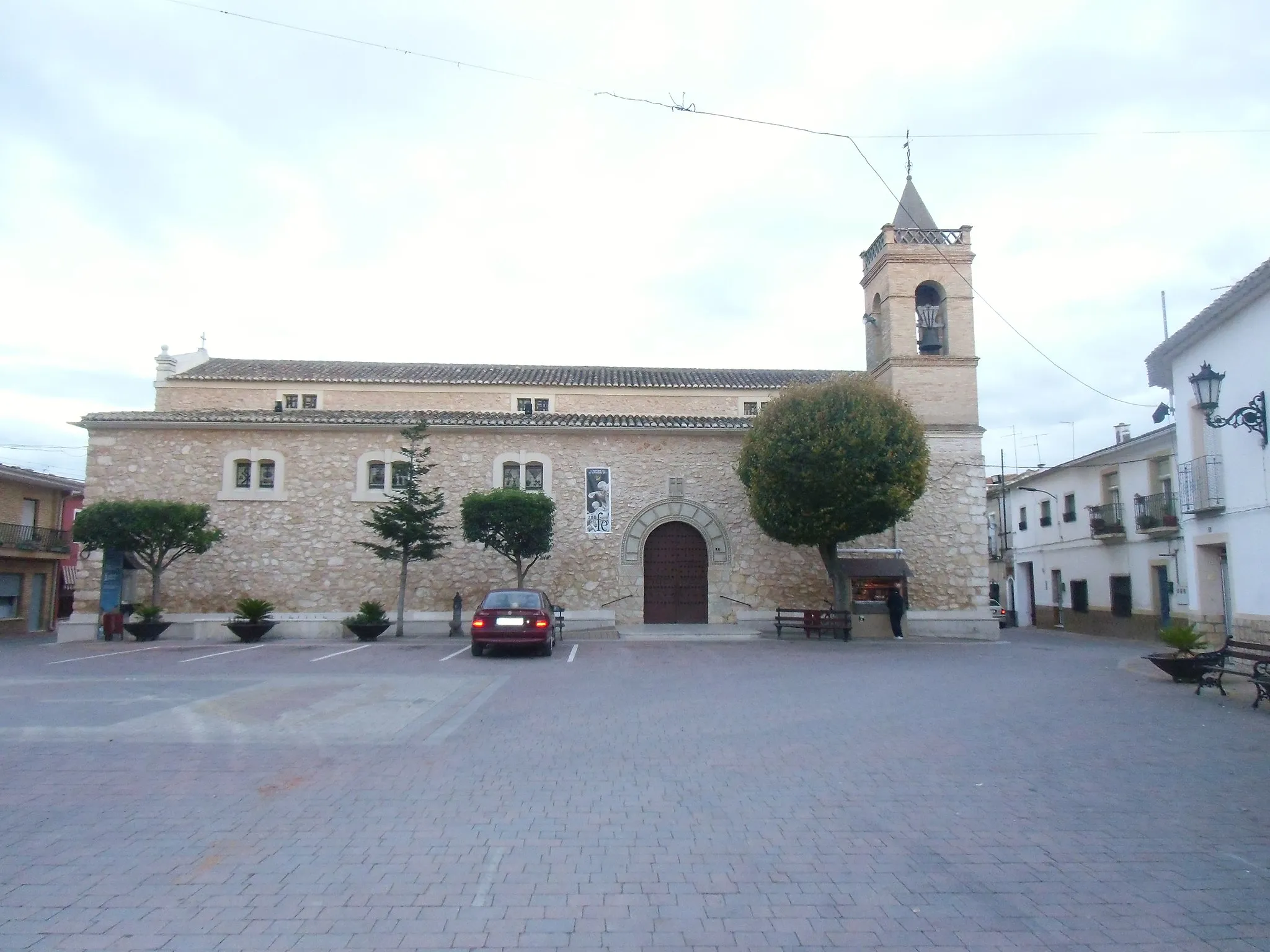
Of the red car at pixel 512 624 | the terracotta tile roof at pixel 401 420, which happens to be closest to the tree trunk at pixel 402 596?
the terracotta tile roof at pixel 401 420

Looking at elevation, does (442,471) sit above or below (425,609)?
above

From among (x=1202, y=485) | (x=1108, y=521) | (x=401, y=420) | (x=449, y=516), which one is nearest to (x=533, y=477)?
(x=449, y=516)

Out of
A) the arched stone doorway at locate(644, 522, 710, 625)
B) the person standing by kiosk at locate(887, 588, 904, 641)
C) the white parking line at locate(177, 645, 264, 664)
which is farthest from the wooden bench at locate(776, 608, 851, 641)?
the white parking line at locate(177, 645, 264, 664)

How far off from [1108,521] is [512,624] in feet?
75.4

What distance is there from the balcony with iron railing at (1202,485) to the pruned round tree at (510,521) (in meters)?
13.5

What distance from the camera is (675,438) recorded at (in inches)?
979

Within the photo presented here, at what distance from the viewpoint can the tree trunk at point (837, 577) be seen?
22.3 metres

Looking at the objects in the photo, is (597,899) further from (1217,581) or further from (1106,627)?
(1106,627)

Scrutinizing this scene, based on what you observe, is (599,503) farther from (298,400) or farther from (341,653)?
(298,400)

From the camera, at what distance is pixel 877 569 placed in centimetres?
2320

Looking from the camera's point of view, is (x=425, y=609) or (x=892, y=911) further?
(x=425, y=609)

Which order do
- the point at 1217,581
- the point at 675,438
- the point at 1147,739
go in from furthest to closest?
the point at 675,438, the point at 1217,581, the point at 1147,739

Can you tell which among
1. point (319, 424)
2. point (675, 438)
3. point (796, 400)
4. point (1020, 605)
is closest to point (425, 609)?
point (319, 424)

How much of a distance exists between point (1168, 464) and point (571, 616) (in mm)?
18957
